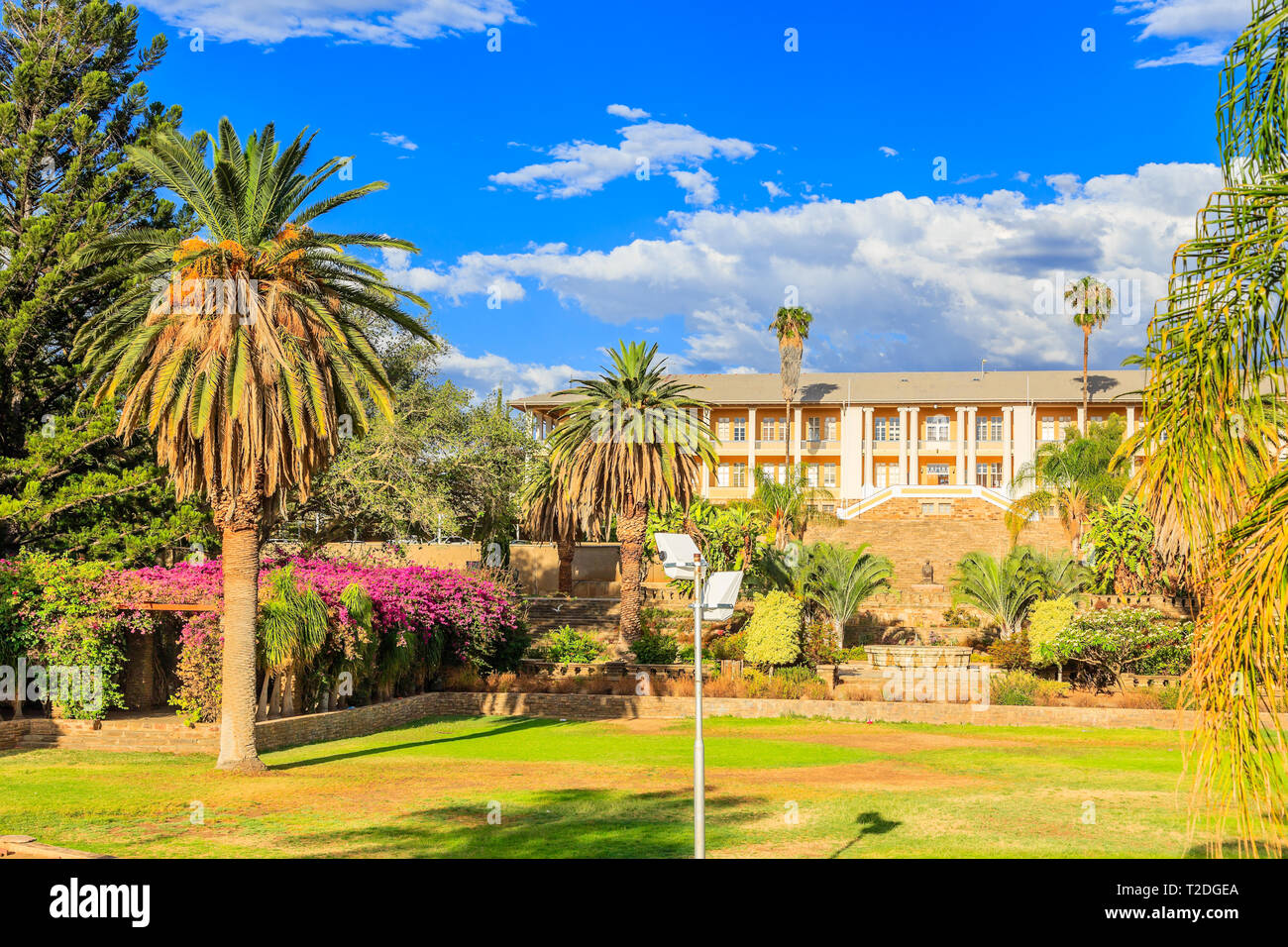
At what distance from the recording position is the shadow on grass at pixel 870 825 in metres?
14.3

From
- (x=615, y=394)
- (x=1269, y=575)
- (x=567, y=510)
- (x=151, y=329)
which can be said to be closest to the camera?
(x=1269, y=575)

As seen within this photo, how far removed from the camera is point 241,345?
1919cm

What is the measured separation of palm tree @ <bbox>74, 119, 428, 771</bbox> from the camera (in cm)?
1934

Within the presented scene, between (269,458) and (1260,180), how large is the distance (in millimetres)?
17437

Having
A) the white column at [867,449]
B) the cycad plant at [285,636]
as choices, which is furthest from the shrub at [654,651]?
the white column at [867,449]

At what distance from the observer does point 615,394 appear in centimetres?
3634

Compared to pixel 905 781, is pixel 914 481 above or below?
above

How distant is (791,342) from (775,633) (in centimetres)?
4178

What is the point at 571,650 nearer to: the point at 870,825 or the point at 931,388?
the point at 870,825

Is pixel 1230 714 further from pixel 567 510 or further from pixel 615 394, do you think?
pixel 567 510

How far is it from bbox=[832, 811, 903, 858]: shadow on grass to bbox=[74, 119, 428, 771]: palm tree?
1131 cm

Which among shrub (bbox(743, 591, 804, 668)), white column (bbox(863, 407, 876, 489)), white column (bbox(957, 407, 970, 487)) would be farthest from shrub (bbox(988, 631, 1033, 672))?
white column (bbox(957, 407, 970, 487))
